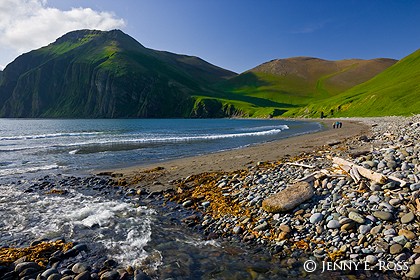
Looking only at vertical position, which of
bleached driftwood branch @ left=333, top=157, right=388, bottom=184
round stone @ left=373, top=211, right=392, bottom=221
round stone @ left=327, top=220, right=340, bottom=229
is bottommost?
round stone @ left=327, top=220, right=340, bottom=229

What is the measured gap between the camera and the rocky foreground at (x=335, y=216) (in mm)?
7816

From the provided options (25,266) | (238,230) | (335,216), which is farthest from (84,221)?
(335,216)

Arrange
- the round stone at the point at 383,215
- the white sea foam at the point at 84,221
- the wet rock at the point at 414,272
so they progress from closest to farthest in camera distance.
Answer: the wet rock at the point at 414,272 → the round stone at the point at 383,215 → the white sea foam at the point at 84,221

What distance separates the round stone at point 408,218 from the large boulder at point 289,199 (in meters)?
3.17

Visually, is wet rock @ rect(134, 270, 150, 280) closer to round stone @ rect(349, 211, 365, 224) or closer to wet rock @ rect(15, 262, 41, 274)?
wet rock @ rect(15, 262, 41, 274)

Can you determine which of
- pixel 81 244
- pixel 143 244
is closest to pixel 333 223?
pixel 143 244

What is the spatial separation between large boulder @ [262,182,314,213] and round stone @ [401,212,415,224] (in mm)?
3173

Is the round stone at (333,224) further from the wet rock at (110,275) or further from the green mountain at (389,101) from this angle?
the green mountain at (389,101)

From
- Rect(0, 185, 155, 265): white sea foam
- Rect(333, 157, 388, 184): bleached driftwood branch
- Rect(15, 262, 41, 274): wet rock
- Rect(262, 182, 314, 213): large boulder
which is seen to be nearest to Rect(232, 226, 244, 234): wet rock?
Rect(262, 182, 314, 213): large boulder

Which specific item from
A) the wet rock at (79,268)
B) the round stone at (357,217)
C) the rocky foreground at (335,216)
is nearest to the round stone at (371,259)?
the rocky foreground at (335,216)

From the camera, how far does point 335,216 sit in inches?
369

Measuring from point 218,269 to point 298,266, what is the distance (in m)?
2.43

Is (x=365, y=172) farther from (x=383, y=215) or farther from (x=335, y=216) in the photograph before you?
(x=335, y=216)

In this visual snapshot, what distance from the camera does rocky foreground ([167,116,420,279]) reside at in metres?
7.82
